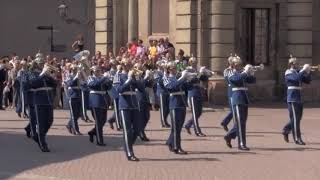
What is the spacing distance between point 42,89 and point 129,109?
211 centimetres

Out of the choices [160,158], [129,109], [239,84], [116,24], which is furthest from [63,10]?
[160,158]

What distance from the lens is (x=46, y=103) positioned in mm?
15586

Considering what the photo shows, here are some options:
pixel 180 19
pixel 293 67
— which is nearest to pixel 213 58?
pixel 180 19

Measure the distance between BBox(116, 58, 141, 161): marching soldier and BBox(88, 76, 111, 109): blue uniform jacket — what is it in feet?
5.17

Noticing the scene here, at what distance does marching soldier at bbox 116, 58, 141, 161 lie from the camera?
46.8 ft

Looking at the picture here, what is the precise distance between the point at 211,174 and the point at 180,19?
14.0 meters

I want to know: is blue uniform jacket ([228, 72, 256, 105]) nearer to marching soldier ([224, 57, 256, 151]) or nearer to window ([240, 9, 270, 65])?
marching soldier ([224, 57, 256, 151])

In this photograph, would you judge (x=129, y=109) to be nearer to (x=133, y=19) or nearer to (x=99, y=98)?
(x=99, y=98)

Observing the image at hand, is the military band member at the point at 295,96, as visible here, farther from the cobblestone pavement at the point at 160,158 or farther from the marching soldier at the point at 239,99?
the marching soldier at the point at 239,99

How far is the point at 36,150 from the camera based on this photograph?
618 inches

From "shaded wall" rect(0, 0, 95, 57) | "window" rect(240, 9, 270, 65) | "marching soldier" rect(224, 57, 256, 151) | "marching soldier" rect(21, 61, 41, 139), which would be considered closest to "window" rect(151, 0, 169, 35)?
"window" rect(240, 9, 270, 65)

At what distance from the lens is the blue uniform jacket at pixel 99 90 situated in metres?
16.3

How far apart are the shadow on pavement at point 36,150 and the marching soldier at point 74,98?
529 mm

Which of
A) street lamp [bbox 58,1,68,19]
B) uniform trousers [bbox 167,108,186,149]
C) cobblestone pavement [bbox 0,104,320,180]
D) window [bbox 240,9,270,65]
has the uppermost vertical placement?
street lamp [bbox 58,1,68,19]
